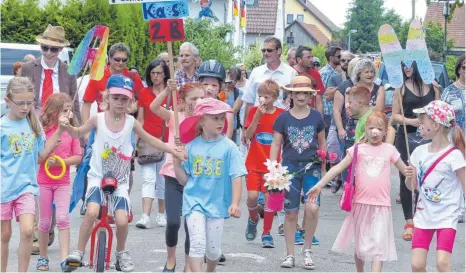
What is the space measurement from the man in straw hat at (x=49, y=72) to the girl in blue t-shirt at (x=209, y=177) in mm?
3239

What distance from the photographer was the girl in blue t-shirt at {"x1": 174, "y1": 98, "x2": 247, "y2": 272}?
25.8ft

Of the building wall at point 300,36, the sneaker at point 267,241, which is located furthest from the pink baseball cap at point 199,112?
the building wall at point 300,36

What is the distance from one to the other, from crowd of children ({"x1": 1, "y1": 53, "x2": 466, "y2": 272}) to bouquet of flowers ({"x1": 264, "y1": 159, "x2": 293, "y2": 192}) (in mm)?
347

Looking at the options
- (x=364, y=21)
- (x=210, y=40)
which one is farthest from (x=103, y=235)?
(x=364, y=21)

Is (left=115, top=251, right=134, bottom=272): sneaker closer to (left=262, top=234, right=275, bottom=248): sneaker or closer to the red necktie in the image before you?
(left=262, top=234, right=275, bottom=248): sneaker

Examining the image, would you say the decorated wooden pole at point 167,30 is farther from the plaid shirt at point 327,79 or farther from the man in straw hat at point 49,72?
the plaid shirt at point 327,79

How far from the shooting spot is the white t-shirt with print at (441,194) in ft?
25.5

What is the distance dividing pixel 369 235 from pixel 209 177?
5.10 ft

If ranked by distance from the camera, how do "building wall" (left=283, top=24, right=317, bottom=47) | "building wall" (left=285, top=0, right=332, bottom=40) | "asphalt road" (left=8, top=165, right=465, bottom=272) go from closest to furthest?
"asphalt road" (left=8, top=165, right=465, bottom=272)
"building wall" (left=283, top=24, right=317, bottom=47)
"building wall" (left=285, top=0, right=332, bottom=40)

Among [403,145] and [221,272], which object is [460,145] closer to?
[221,272]

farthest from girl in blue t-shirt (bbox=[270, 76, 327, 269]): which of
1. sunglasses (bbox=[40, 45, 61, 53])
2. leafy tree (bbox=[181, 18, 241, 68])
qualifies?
leafy tree (bbox=[181, 18, 241, 68])

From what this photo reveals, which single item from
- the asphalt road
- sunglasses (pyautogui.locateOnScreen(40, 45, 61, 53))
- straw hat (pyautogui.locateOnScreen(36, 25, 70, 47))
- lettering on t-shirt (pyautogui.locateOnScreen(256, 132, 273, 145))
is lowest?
the asphalt road

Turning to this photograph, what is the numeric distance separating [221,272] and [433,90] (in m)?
4.02

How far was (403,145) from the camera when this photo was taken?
1197 cm
